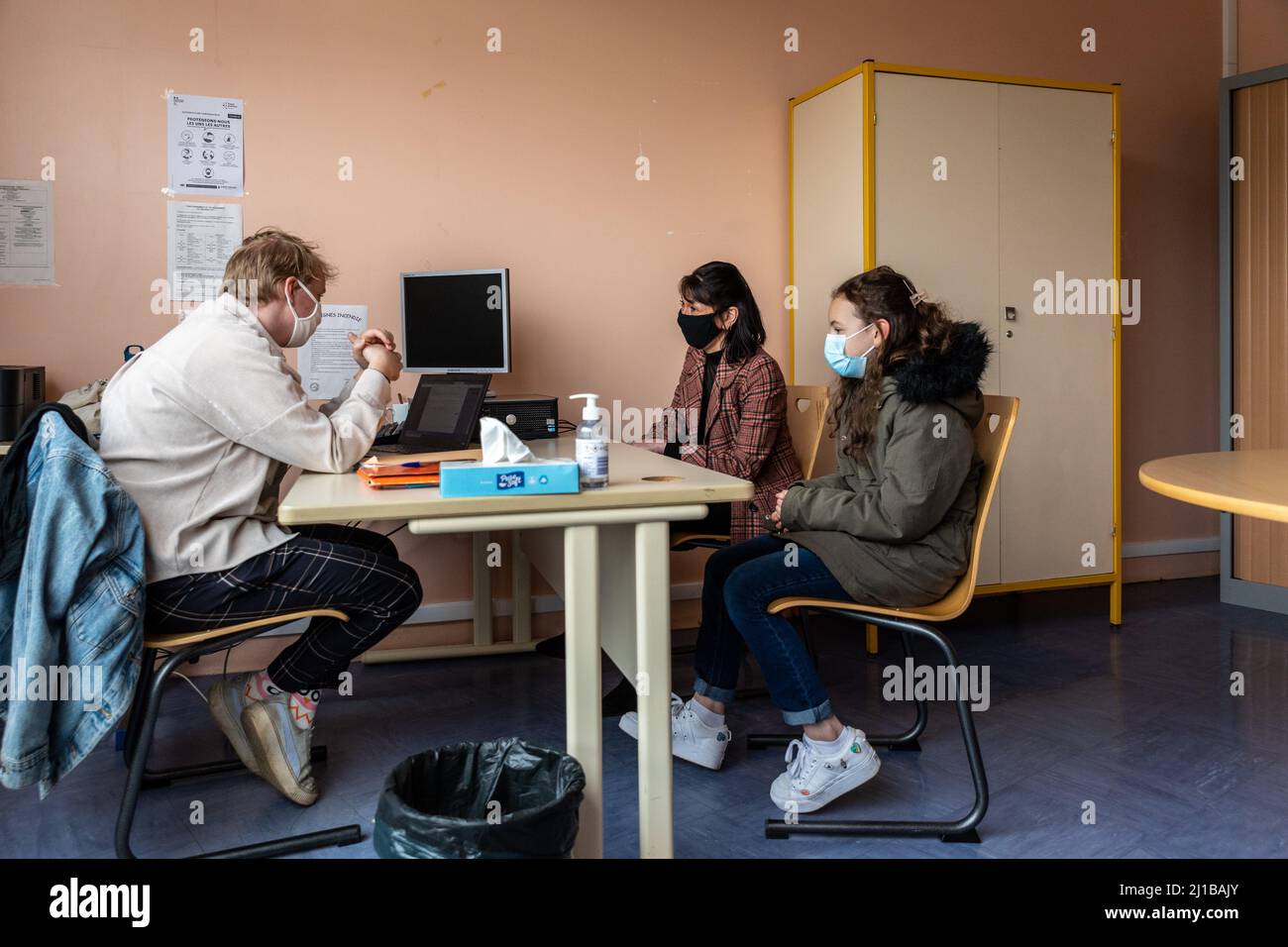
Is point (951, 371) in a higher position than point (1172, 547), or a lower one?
higher

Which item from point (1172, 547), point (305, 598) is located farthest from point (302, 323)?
point (1172, 547)

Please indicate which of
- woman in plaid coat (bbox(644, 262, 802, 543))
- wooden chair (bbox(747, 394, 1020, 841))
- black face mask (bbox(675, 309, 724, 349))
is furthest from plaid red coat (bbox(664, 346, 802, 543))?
wooden chair (bbox(747, 394, 1020, 841))

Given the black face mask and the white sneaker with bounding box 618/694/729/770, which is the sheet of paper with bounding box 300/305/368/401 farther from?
the white sneaker with bounding box 618/694/729/770

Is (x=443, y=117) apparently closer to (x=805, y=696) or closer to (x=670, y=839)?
(x=805, y=696)

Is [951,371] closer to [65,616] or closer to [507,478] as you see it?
[507,478]

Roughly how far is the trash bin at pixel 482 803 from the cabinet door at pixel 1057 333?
2308 mm

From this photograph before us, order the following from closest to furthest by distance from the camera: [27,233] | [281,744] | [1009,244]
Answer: [281,744] < [27,233] < [1009,244]

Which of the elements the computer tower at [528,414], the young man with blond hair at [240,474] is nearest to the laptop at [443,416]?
the computer tower at [528,414]

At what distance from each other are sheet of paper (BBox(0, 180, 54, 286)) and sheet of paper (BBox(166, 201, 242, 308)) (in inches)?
12.5

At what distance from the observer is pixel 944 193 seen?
11.2 ft

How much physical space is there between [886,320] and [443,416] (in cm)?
110

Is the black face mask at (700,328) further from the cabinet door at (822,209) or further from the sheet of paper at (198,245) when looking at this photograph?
the sheet of paper at (198,245)

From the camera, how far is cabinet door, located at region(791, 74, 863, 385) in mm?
3357
